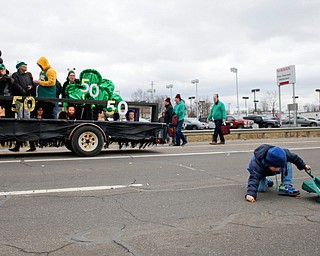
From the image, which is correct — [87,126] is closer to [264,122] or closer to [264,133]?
[264,133]

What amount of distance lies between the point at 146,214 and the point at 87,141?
5099mm

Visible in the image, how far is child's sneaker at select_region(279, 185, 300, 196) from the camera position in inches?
207

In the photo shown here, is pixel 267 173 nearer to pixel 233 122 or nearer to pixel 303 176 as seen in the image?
pixel 303 176

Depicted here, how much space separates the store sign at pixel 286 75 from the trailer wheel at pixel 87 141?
3147cm

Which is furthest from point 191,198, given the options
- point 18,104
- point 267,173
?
point 18,104

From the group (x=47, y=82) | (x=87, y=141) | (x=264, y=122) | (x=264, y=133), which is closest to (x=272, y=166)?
(x=87, y=141)

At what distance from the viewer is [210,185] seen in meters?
5.95

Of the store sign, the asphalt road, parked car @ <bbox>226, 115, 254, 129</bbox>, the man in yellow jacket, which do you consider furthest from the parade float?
the store sign

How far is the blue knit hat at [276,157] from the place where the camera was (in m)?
4.72

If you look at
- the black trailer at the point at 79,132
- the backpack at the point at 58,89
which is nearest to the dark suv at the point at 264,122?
the black trailer at the point at 79,132

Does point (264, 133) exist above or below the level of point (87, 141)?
below

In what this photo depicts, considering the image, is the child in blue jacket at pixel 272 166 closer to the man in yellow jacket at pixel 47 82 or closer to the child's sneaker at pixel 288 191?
the child's sneaker at pixel 288 191

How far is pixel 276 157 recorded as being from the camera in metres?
4.73

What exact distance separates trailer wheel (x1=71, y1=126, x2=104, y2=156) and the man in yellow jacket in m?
0.95
